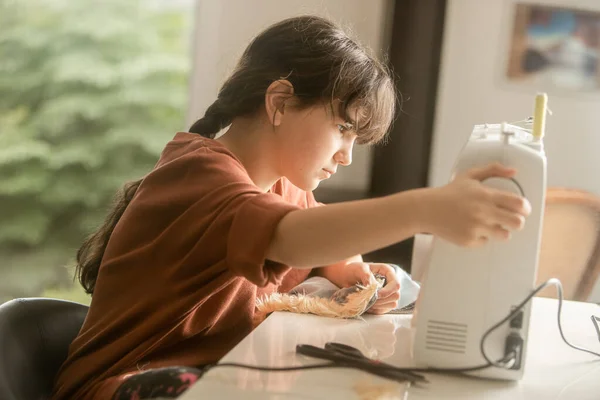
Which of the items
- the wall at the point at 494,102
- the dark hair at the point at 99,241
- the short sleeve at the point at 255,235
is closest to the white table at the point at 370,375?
the short sleeve at the point at 255,235

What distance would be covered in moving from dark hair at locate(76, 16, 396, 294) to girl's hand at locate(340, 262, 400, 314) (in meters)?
0.24

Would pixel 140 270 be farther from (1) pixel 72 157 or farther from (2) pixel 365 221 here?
(1) pixel 72 157

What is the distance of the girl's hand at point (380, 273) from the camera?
55.0 inches

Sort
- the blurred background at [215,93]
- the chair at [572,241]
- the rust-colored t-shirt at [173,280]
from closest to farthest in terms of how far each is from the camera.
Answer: the rust-colored t-shirt at [173,280] < the chair at [572,241] < the blurred background at [215,93]

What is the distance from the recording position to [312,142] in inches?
53.7

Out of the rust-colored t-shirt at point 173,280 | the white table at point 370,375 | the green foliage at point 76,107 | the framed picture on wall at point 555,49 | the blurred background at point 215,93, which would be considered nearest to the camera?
the white table at point 370,375

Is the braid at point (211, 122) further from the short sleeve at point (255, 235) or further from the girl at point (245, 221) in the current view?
the short sleeve at point (255, 235)

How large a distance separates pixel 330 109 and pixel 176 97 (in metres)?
2.48

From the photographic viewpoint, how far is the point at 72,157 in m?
3.99

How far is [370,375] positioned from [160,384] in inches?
10.7

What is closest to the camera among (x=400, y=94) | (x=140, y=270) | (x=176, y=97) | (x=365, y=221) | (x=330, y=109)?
(x=365, y=221)

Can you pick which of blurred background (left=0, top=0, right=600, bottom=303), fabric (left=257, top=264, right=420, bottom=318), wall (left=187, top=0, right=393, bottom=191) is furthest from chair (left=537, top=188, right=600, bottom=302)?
fabric (left=257, top=264, right=420, bottom=318)

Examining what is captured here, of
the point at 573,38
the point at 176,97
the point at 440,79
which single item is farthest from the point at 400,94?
the point at 176,97

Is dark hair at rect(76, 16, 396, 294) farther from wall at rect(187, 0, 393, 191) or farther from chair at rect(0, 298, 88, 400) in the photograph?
wall at rect(187, 0, 393, 191)
